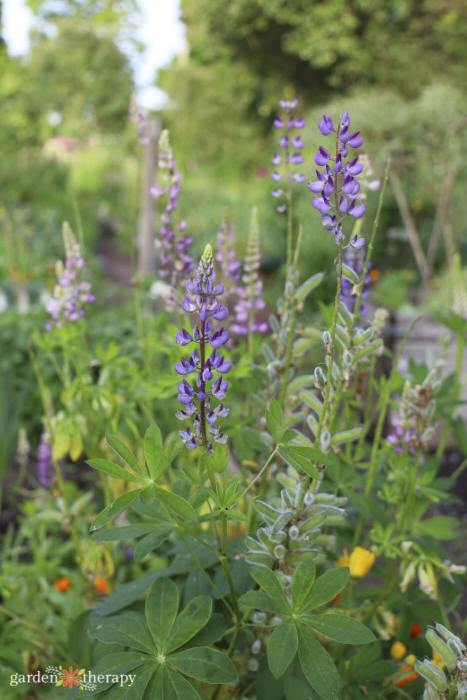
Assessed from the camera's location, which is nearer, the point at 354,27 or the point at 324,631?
the point at 324,631

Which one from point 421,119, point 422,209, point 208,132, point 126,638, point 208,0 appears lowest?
point 126,638

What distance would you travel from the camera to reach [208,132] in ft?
50.2

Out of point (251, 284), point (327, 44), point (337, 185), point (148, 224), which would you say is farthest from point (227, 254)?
point (327, 44)

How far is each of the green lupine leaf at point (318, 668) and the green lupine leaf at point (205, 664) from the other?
4.3 inches

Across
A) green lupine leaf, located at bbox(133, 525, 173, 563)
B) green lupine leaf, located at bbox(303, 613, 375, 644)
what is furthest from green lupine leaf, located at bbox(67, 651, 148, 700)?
green lupine leaf, located at bbox(303, 613, 375, 644)

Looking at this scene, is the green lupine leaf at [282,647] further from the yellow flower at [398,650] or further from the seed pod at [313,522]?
the yellow flower at [398,650]

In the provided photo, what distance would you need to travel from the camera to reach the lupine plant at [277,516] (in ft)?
3.12

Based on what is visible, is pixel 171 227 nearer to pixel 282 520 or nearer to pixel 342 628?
pixel 282 520

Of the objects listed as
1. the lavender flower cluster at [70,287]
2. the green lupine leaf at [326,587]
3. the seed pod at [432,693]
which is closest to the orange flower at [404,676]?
the seed pod at [432,693]

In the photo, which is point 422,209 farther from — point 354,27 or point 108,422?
point 108,422

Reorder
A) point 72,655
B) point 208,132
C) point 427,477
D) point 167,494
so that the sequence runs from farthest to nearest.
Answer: point 208,132
point 72,655
point 427,477
point 167,494

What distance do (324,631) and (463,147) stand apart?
6.23m

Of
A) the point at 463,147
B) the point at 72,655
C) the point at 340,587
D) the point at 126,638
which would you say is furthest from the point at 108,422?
the point at 463,147

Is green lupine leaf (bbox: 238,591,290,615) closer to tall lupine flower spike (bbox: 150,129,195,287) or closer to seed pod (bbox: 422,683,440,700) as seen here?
seed pod (bbox: 422,683,440,700)
